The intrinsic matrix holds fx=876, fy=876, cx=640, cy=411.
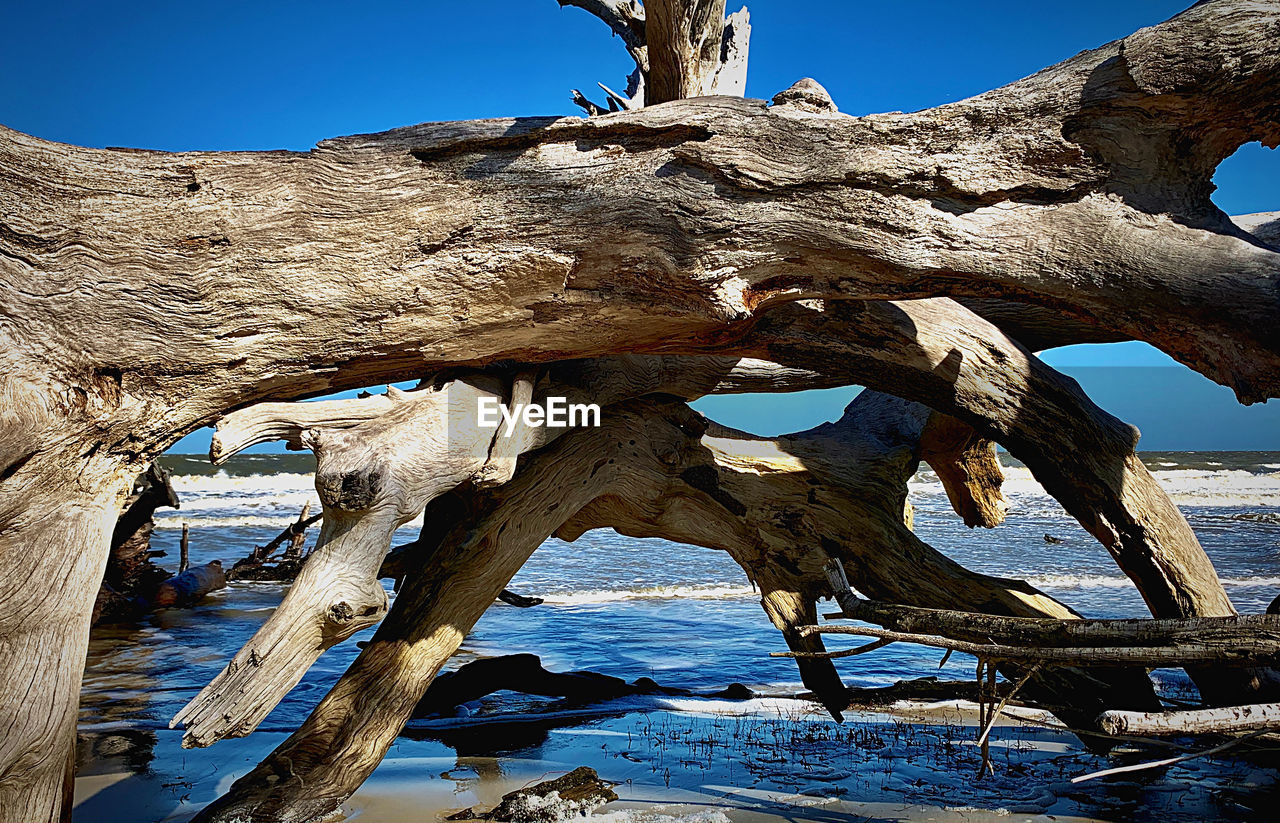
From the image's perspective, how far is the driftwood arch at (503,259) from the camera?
3021mm

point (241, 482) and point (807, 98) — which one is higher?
point (807, 98)

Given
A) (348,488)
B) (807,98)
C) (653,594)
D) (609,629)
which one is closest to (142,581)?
(609,629)

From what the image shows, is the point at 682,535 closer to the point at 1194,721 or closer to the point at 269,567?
the point at 1194,721

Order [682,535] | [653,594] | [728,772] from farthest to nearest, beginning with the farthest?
[653,594] < [682,535] < [728,772]

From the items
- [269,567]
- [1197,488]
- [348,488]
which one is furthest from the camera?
[1197,488]

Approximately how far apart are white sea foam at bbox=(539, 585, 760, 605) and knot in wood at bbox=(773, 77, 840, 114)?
28.3 feet

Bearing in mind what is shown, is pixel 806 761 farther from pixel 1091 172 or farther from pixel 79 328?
pixel 79 328

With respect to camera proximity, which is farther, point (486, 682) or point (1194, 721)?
point (486, 682)

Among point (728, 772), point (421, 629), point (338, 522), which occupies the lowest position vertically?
point (728, 772)

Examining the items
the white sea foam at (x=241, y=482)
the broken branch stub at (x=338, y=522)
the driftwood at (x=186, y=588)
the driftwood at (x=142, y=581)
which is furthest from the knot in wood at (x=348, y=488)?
the white sea foam at (x=241, y=482)

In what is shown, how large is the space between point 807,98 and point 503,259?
1463 millimetres

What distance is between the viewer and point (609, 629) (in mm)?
9672

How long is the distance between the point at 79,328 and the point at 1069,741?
579 cm

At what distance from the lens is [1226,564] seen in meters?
14.0
